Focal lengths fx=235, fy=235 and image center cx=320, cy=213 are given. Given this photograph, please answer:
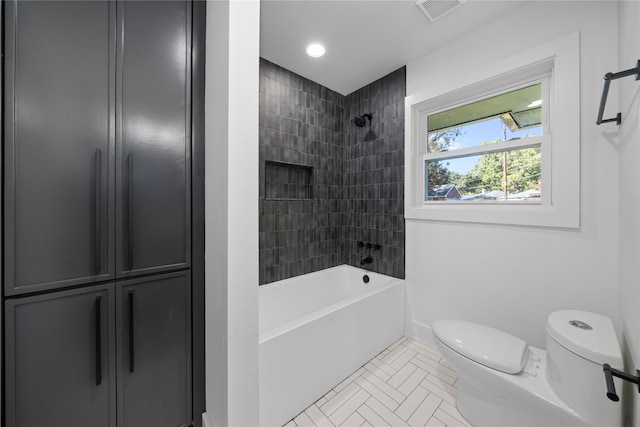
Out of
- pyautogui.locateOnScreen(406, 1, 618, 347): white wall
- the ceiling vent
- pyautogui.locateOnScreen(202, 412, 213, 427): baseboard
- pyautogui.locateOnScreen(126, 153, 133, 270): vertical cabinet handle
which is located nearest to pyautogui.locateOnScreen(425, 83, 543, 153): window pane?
pyautogui.locateOnScreen(406, 1, 618, 347): white wall

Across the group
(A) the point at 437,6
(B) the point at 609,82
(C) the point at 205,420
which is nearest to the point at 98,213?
(C) the point at 205,420

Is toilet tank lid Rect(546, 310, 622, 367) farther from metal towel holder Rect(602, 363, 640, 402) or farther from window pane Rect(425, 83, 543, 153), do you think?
window pane Rect(425, 83, 543, 153)

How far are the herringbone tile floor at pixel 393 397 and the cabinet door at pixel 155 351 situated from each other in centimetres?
67

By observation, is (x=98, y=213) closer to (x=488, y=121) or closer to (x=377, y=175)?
(x=377, y=175)

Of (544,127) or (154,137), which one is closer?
(154,137)

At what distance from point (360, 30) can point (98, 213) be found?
2.02 meters

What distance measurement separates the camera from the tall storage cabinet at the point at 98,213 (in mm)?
838

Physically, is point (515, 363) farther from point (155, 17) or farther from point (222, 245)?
point (155, 17)

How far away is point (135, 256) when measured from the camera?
41.5 inches

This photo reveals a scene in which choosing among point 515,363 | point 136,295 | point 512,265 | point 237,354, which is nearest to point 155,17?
point 136,295

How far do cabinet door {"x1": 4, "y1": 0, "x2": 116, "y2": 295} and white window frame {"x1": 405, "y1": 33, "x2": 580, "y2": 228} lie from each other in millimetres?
2153

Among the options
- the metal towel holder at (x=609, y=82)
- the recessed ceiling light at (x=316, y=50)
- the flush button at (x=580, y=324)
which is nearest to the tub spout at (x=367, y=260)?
the flush button at (x=580, y=324)

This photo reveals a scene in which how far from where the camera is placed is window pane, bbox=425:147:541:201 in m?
1.67

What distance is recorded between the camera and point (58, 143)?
89 cm
